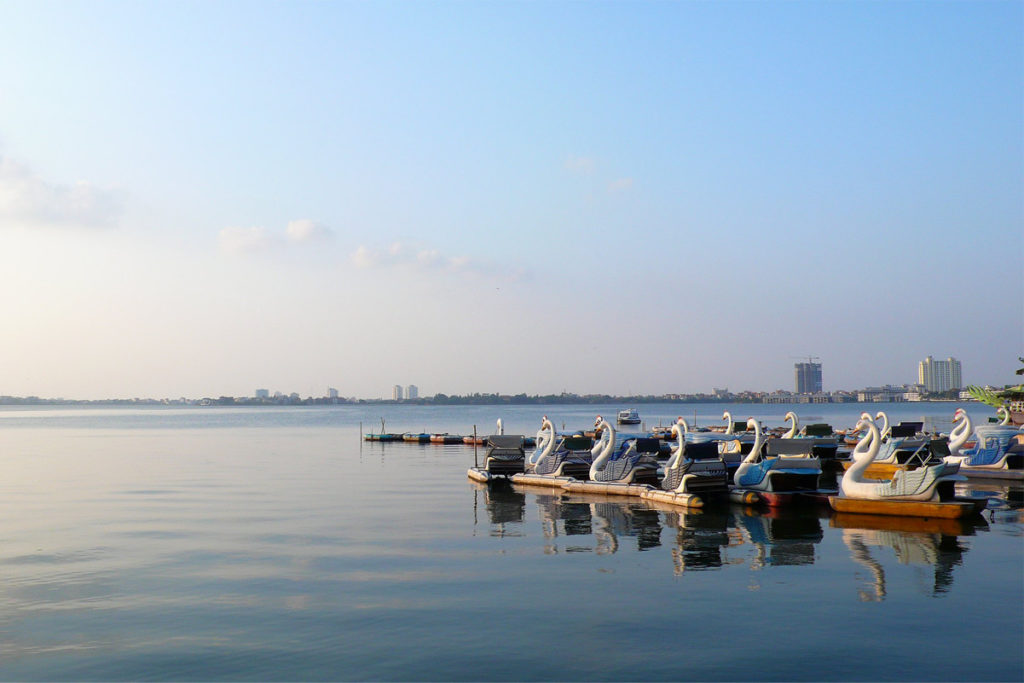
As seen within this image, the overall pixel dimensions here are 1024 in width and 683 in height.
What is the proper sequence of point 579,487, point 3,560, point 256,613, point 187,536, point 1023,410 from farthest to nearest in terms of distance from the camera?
point 1023,410 < point 579,487 < point 187,536 < point 3,560 < point 256,613

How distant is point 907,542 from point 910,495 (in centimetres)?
451

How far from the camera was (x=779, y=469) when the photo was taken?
1259 inches

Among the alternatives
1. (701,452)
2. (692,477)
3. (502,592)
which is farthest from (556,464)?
(502,592)

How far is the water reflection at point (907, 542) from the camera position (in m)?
18.5

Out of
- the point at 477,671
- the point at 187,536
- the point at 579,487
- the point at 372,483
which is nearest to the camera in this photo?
the point at 477,671

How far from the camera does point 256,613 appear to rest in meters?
16.5

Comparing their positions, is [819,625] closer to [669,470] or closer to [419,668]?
[419,668]

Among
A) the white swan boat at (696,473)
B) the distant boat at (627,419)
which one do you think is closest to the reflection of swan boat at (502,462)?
the white swan boat at (696,473)

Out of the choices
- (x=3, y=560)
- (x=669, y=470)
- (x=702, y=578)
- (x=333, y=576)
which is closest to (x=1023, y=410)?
(x=669, y=470)

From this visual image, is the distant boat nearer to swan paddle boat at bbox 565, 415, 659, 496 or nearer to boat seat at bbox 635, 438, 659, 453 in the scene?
boat seat at bbox 635, 438, 659, 453

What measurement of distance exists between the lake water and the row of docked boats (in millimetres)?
989

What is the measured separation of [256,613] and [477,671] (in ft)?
18.8

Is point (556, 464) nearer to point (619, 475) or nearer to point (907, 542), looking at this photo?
point (619, 475)

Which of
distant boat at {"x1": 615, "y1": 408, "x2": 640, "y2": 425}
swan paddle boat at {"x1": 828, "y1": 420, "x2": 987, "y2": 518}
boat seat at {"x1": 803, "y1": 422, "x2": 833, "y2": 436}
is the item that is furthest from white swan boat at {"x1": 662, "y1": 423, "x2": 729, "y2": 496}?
distant boat at {"x1": 615, "y1": 408, "x2": 640, "y2": 425}
